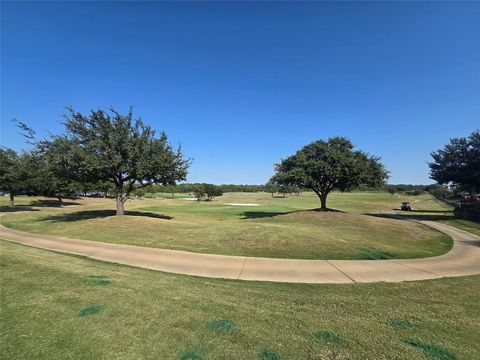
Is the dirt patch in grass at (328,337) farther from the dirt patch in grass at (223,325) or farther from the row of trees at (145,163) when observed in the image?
the row of trees at (145,163)

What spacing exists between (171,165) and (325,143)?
17.6m

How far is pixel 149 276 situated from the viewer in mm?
8680

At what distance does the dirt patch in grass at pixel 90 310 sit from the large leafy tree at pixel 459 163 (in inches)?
1654

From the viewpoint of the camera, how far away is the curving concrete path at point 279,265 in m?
9.74

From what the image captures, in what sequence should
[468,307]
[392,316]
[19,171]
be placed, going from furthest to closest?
[19,171]
[468,307]
[392,316]

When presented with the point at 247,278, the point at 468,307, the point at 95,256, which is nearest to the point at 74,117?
the point at 95,256

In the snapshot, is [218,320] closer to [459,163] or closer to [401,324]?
[401,324]

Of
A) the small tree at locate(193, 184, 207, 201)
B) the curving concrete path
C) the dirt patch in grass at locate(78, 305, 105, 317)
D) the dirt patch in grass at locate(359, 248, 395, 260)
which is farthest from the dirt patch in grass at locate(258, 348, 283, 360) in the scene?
the small tree at locate(193, 184, 207, 201)

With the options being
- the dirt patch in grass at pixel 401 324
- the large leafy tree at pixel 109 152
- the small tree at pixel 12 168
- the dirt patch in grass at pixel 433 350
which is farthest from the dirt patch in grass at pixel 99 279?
the small tree at pixel 12 168

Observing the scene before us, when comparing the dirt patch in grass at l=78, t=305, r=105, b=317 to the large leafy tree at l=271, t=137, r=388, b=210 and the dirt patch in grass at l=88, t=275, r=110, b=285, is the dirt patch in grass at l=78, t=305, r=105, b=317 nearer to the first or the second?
the dirt patch in grass at l=88, t=275, r=110, b=285

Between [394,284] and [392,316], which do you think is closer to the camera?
[392,316]

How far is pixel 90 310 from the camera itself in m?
5.36

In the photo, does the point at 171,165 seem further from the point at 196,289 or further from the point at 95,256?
the point at 196,289

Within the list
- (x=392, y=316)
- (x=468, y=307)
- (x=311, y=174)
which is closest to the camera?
(x=392, y=316)
